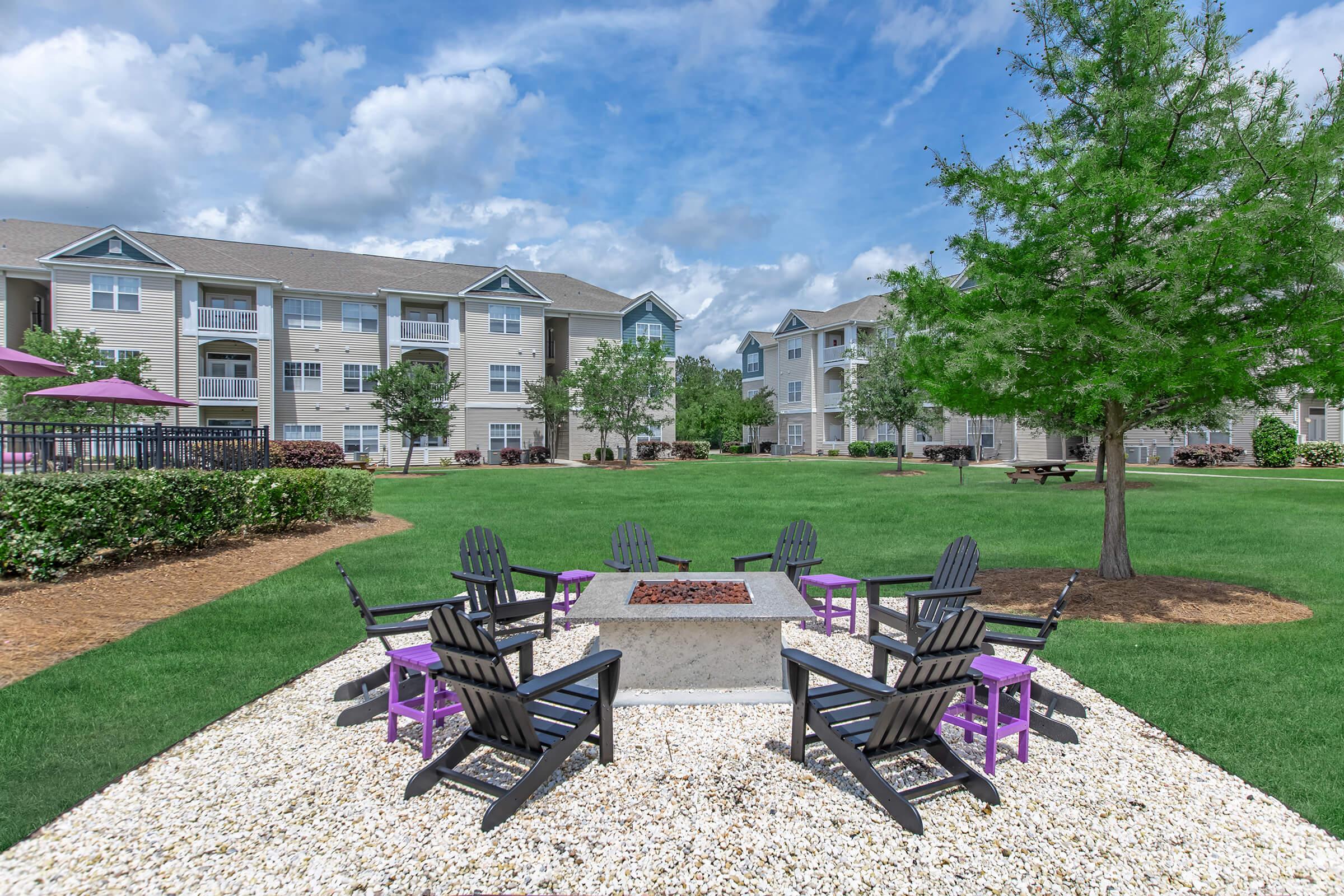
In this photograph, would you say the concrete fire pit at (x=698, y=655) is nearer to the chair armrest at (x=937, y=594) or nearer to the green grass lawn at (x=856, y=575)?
the chair armrest at (x=937, y=594)

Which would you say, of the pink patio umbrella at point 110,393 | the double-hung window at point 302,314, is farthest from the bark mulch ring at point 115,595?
the double-hung window at point 302,314

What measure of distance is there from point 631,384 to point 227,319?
19.3 m

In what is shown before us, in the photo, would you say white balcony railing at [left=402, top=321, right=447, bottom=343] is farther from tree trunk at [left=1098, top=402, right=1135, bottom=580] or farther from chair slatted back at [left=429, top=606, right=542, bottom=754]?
chair slatted back at [left=429, top=606, right=542, bottom=754]

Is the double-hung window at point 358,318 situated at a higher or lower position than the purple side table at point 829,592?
higher

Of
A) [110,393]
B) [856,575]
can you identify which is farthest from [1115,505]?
[110,393]

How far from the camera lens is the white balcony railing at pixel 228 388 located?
110ft

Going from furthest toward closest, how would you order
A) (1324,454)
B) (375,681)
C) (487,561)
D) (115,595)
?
(1324,454) → (115,595) → (487,561) → (375,681)

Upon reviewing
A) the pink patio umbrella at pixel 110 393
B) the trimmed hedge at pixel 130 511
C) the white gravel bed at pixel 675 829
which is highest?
the pink patio umbrella at pixel 110 393

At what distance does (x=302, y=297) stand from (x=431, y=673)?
37.4 metres

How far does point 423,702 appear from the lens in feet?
15.9

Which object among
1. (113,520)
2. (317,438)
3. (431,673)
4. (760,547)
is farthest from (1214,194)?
(317,438)

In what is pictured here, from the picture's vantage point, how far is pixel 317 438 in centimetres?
3684

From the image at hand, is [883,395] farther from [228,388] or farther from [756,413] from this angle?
[228,388]

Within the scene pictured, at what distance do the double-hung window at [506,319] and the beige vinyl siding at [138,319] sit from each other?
14.6 m
